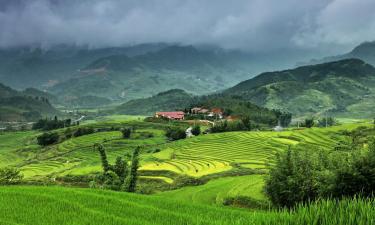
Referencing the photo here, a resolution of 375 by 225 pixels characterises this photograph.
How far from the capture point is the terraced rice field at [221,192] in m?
47.1

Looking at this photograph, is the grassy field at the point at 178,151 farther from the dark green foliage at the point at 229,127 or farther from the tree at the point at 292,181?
the tree at the point at 292,181

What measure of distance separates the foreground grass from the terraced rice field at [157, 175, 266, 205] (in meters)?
24.5

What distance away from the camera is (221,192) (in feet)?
168

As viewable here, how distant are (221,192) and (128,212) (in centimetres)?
3477

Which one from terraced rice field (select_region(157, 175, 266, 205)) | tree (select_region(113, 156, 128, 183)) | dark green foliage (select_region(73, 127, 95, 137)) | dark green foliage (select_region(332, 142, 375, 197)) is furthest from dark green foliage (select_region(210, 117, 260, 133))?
dark green foliage (select_region(332, 142, 375, 197))

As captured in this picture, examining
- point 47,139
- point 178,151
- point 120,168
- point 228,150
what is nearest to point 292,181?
point 120,168

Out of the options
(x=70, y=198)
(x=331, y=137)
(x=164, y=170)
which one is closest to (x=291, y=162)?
(x=70, y=198)

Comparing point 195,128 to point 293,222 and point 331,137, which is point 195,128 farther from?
point 293,222

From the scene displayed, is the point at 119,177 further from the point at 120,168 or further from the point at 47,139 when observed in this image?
the point at 47,139

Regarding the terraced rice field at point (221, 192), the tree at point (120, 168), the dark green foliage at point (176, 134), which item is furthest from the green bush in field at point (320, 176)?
the dark green foliage at point (176, 134)

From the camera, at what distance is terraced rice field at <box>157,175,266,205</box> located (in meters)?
47.1

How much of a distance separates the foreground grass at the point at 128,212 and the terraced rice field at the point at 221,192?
24.5 metres

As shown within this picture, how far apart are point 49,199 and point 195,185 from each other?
45.5 m

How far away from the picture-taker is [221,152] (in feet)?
306
